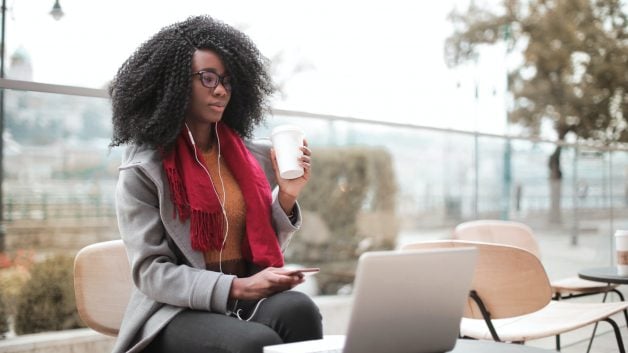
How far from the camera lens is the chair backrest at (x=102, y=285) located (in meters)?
1.91

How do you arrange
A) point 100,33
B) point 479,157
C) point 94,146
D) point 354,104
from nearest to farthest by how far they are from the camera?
point 94,146 → point 100,33 → point 479,157 → point 354,104

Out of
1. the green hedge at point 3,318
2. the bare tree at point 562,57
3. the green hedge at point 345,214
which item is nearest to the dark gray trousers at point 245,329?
the green hedge at point 3,318

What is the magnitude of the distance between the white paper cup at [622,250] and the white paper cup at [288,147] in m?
1.60

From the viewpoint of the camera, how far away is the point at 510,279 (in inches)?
90.0

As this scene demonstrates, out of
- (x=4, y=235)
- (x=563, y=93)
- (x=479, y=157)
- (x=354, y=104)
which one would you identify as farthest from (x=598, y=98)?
(x=4, y=235)

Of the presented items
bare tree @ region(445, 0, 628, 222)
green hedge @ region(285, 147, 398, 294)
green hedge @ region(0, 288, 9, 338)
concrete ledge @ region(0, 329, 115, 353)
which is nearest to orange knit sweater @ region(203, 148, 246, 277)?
concrete ledge @ region(0, 329, 115, 353)

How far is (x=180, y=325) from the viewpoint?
162 centimetres

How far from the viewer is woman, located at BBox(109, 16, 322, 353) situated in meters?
1.63

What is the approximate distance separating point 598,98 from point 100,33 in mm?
5672

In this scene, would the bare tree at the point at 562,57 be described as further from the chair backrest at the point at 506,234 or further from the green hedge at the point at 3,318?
the green hedge at the point at 3,318

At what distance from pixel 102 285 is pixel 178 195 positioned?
0.43 metres

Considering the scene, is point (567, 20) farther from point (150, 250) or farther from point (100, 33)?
point (150, 250)

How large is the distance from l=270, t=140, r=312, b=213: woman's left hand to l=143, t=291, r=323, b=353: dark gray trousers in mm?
295

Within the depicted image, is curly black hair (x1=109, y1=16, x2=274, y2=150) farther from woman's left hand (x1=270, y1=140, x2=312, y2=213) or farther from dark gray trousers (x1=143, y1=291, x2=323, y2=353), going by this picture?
dark gray trousers (x1=143, y1=291, x2=323, y2=353)
